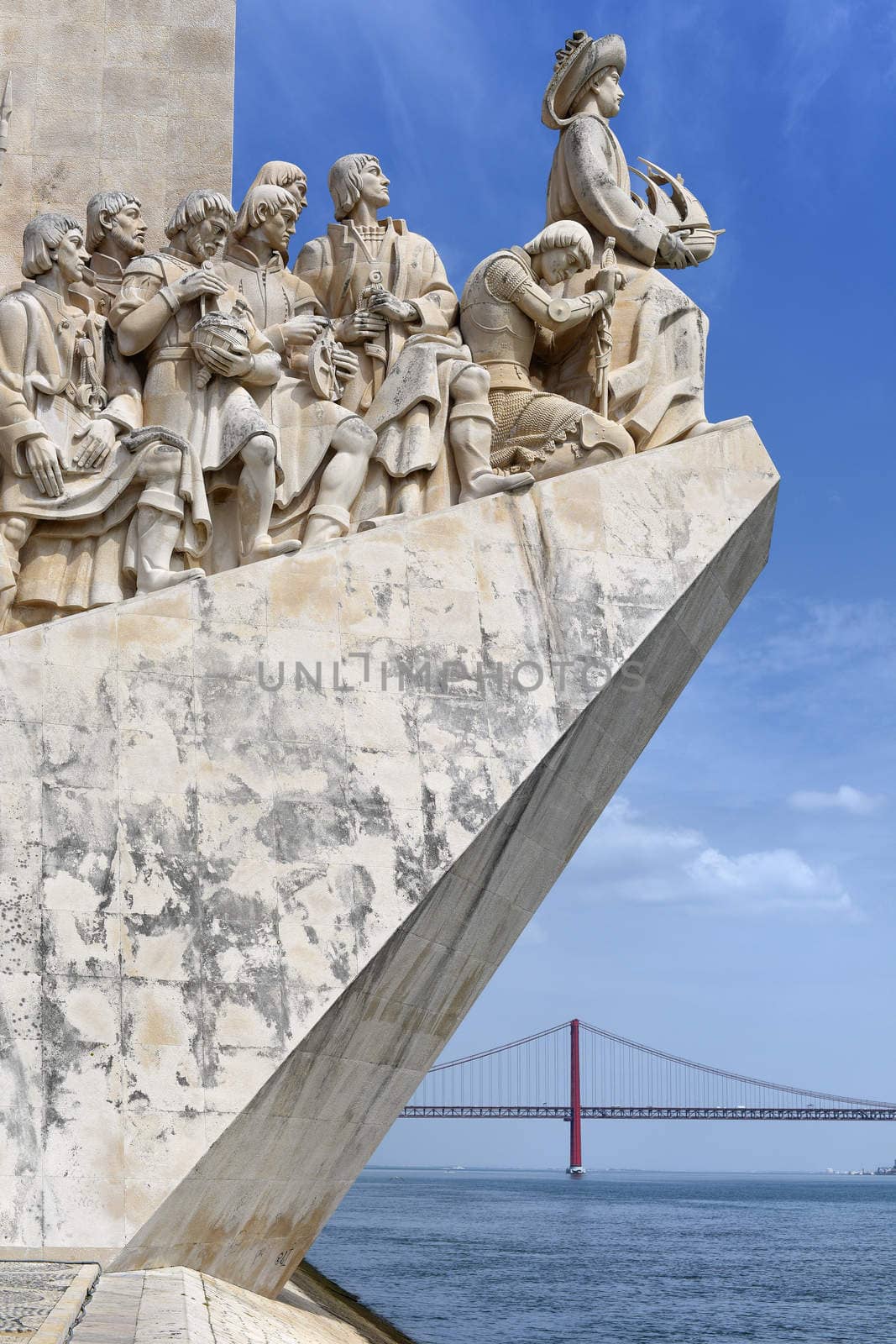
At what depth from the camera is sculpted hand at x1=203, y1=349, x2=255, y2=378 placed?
26.0ft

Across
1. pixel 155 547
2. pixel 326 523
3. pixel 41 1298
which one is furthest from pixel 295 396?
pixel 41 1298

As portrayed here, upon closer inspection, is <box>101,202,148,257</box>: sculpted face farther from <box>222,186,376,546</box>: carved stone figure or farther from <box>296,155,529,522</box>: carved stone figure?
<box>296,155,529,522</box>: carved stone figure

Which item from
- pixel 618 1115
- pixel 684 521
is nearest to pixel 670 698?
pixel 684 521

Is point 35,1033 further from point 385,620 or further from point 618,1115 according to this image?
point 618,1115

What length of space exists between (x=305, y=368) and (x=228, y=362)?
0.49 meters

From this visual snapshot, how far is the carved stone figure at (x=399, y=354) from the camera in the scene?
26.5 feet

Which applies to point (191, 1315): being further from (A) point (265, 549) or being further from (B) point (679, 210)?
(B) point (679, 210)

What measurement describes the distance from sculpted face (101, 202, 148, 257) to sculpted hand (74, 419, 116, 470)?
126cm

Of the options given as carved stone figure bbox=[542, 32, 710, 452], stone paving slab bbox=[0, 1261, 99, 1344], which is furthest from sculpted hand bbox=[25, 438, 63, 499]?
stone paving slab bbox=[0, 1261, 99, 1344]

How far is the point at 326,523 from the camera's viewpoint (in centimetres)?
782

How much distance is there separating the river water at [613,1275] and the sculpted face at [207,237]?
8.90m

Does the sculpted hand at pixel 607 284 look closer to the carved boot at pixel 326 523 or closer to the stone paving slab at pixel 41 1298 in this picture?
the carved boot at pixel 326 523

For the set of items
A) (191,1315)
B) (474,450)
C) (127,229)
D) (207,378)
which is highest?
(127,229)

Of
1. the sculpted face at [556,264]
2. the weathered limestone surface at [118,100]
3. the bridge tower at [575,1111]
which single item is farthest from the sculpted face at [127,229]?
the bridge tower at [575,1111]
